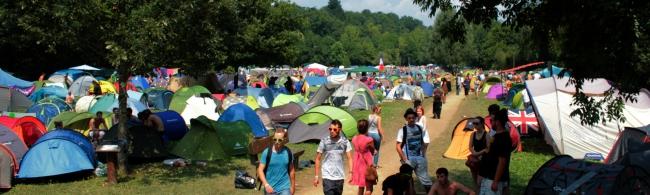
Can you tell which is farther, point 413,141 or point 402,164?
point 413,141

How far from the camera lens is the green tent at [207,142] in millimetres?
12930

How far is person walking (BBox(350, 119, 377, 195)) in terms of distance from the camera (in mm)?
7742

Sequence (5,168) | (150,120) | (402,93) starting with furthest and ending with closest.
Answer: (402,93) → (150,120) → (5,168)

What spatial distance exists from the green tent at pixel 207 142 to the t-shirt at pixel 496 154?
732 centimetres

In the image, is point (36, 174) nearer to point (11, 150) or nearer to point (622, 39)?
point (11, 150)

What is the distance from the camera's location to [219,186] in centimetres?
1047

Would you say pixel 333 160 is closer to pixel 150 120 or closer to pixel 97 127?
pixel 150 120

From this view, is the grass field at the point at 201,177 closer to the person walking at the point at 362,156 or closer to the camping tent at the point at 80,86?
the person walking at the point at 362,156

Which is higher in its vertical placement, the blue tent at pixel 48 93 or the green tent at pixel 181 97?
the blue tent at pixel 48 93

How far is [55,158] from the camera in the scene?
1067cm

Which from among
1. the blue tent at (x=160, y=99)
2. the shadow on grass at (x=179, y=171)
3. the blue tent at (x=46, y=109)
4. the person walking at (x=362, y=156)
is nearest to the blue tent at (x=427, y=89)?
the blue tent at (x=160, y=99)

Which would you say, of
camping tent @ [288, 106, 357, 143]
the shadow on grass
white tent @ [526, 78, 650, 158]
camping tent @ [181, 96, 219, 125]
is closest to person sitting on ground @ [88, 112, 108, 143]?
the shadow on grass

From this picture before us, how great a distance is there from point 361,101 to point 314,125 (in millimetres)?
10399

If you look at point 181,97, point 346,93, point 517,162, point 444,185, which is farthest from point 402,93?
point 444,185
